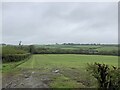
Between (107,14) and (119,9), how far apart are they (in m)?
0.42

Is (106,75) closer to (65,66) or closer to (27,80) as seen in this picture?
(65,66)

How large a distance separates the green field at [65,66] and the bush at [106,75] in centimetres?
13

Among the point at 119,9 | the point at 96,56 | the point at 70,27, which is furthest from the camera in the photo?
the point at 70,27

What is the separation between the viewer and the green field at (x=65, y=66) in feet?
13.6

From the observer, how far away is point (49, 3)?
15.1 feet

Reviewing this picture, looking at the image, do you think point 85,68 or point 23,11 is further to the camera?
point 23,11

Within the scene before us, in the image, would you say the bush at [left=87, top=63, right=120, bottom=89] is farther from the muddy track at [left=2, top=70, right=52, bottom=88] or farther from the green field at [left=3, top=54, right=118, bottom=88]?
the muddy track at [left=2, top=70, right=52, bottom=88]

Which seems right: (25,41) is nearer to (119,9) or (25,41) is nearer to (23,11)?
(23,11)

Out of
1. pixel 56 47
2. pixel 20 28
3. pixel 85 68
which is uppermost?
pixel 20 28

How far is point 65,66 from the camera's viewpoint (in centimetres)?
462

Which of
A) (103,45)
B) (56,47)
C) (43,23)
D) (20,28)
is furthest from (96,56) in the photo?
(20,28)

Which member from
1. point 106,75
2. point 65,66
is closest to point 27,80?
point 65,66

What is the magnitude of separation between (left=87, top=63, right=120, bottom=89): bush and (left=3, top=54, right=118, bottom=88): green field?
0.13 meters

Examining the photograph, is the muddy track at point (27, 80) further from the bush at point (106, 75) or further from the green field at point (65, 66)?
the bush at point (106, 75)
